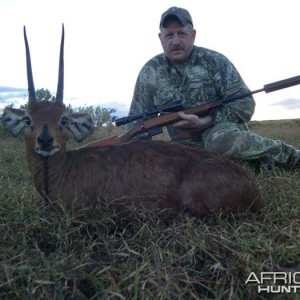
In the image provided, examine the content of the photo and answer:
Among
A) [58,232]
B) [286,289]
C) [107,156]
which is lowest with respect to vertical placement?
[286,289]

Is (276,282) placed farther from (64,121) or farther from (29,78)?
(29,78)

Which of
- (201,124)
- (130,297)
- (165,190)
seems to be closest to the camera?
(130,297)

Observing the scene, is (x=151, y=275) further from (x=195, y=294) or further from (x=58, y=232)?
(x=58, y=232)

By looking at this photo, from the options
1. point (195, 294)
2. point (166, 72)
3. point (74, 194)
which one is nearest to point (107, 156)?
point (74, 194)

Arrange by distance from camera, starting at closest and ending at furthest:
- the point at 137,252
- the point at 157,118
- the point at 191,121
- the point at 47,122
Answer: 1. the point at 137,252
2. the point at 47,122
3. the point at 157,118
4. the point at 191,121

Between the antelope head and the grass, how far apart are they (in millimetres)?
552

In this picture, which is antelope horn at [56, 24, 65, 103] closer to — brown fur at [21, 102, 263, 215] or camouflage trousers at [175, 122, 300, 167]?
brown fur at [21, 102, 263, 215]

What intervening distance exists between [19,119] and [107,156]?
0.90 metres

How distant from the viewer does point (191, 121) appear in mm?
5973

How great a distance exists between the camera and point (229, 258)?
3104 mm

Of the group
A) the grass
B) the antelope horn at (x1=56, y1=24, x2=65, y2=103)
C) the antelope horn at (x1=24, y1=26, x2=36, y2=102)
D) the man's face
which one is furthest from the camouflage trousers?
the antelope horn at (x1=24, y1=26, x2=36, y2=102)

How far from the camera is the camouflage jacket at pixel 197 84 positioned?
21.2 ft

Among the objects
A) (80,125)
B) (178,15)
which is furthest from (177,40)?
(80,125)

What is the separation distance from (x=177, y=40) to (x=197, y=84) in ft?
2.26
